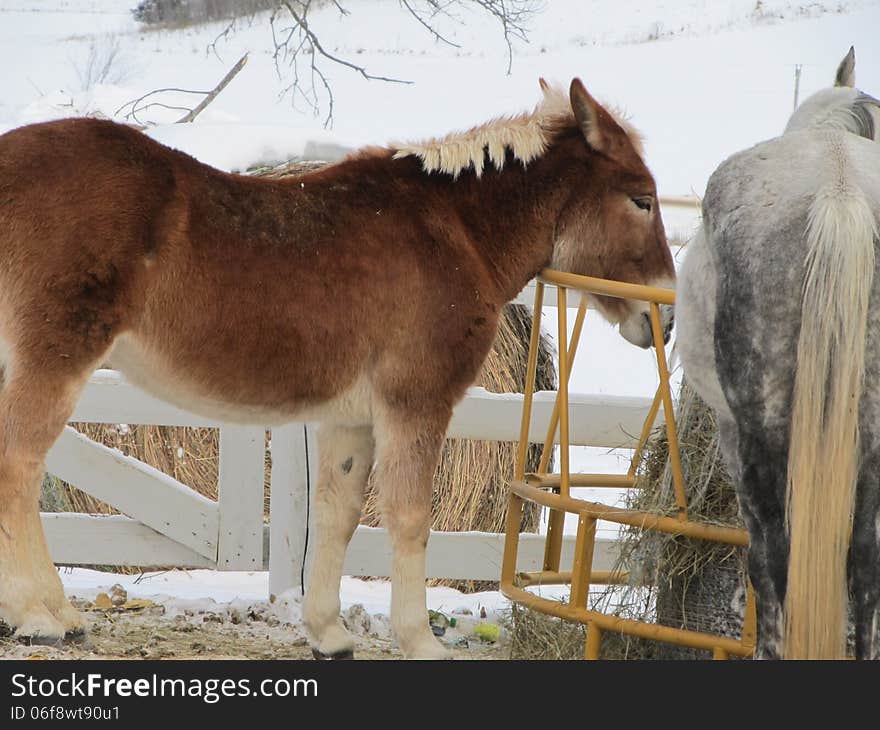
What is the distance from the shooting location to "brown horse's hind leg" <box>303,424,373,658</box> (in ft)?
11.4

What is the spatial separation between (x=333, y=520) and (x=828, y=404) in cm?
185

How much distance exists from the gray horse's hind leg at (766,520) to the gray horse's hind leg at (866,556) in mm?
138

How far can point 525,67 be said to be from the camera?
15734 millimetres

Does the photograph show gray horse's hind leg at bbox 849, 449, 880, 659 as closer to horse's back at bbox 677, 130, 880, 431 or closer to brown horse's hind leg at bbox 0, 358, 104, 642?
horse's back at bbox 677, 130, 880, 431

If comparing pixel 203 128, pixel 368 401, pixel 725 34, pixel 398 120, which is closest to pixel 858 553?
pixel 368 401

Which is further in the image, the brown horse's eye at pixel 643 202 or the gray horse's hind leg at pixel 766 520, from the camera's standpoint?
the brown horse's eye at pixel 643 202

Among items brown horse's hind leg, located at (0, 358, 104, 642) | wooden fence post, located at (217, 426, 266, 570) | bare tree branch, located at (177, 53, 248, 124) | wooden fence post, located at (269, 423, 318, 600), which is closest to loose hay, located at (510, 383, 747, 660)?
wooden fence post, located at (269, 423, 318, 600)

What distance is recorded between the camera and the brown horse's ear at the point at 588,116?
3396 mm

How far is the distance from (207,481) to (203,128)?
1766mm

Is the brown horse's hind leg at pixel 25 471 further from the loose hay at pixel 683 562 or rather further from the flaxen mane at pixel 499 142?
the loose hay at pixel 683 562

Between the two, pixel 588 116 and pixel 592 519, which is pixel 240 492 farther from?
pixel 588 116

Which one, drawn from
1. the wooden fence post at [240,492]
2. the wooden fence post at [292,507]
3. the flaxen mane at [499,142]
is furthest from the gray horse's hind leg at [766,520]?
the wooden fence post at [240,492]

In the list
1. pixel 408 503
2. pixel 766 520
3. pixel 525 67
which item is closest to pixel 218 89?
pixel 408 503
